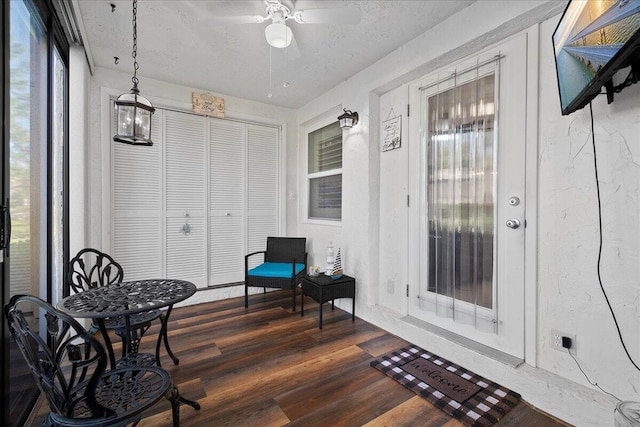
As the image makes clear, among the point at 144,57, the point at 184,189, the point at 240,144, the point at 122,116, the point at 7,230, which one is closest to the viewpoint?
the point at 7,230

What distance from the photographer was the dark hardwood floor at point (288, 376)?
5.43 ft

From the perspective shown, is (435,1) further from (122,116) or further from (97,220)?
(97,220)

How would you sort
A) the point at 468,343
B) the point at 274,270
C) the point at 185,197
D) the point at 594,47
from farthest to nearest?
the point at 185,197
the point at 274,270
the point at 468,343
the point at 594,47

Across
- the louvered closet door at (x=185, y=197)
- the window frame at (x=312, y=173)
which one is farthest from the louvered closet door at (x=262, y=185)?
the louvered closet door at (x=185, y=197)

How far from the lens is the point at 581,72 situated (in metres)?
1.36

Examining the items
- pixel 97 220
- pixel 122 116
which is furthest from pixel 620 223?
pixel 97 220

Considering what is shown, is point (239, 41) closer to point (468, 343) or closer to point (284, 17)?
point (284, 17)

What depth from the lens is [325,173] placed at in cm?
388

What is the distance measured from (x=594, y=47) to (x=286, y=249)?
336cm

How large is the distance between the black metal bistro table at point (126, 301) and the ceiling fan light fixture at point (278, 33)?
176cm

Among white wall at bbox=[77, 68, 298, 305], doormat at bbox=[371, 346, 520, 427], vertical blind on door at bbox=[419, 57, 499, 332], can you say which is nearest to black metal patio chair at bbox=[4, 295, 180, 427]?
doormat at bbox=[371, 346, 520, 427]

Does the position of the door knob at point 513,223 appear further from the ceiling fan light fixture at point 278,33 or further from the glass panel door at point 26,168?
the glass panel door at point 26,168

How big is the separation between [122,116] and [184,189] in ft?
6.13

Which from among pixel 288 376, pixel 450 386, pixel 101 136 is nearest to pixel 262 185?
pixel 101 136
